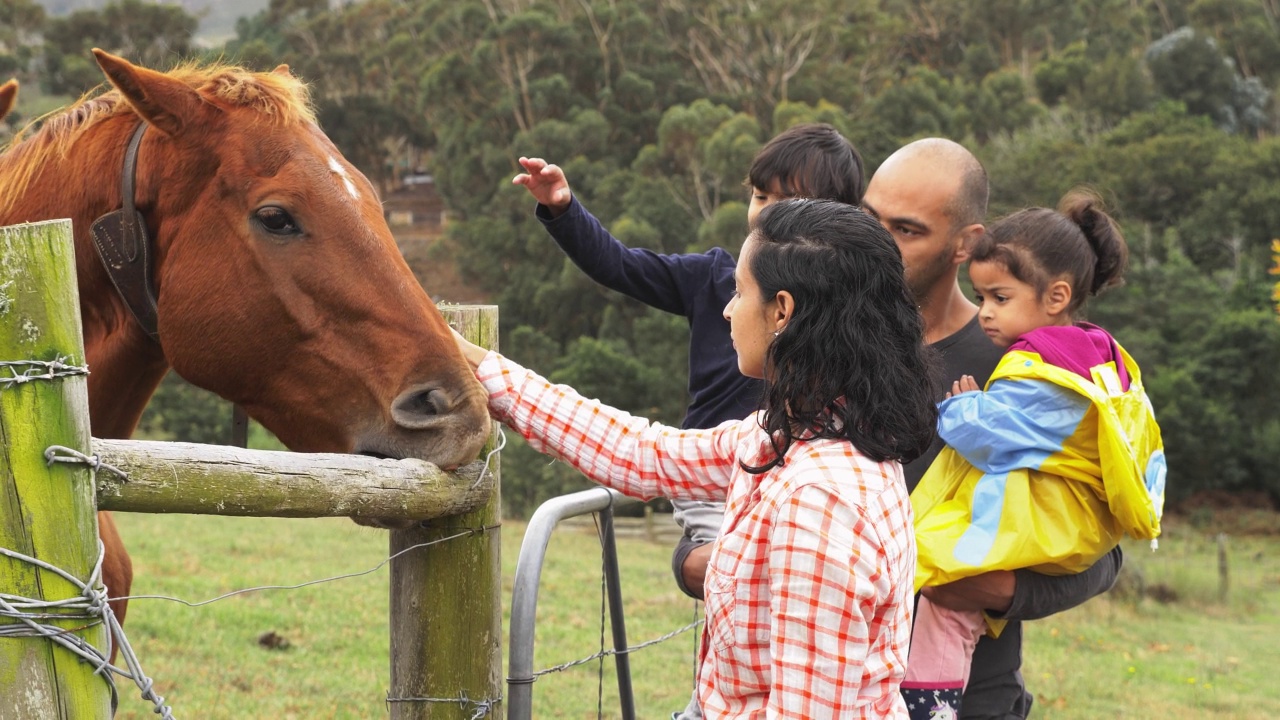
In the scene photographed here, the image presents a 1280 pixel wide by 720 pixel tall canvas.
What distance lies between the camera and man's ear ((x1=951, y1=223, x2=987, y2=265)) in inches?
112

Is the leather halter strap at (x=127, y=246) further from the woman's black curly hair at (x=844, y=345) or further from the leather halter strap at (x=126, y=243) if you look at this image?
the woman's black curly hair at (x=844, y=345)

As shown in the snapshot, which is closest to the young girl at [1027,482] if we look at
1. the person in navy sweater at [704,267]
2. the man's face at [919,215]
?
the man's face at [919,215]

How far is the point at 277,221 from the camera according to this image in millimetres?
2424

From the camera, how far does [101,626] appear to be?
5.26ft

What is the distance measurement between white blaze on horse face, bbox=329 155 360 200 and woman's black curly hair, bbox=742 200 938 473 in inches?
41.3

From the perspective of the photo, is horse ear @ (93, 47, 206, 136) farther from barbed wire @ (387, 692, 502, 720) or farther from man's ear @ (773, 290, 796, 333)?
man's ear @ (773, 290, 796, 333)

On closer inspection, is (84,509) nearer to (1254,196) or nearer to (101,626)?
(101,626)

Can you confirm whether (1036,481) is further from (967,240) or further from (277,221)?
(277,221)

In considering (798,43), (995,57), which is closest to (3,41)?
(798,43)

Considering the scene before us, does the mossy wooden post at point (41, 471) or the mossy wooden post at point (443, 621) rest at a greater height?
the mossy wooden post at point (41, 471)

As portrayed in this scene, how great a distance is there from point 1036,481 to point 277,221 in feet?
5.65

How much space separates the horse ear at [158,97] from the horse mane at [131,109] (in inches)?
→ 1.7

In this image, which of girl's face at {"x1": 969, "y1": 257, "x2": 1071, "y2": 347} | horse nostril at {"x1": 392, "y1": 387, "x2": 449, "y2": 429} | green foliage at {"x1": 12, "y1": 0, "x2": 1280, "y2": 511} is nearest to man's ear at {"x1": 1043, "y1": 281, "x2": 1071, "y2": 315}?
girl's face at {"x1": 969, "y1": 257, "x2": 1071, "y2": 347}

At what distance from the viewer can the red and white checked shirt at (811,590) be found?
1.63 metres
